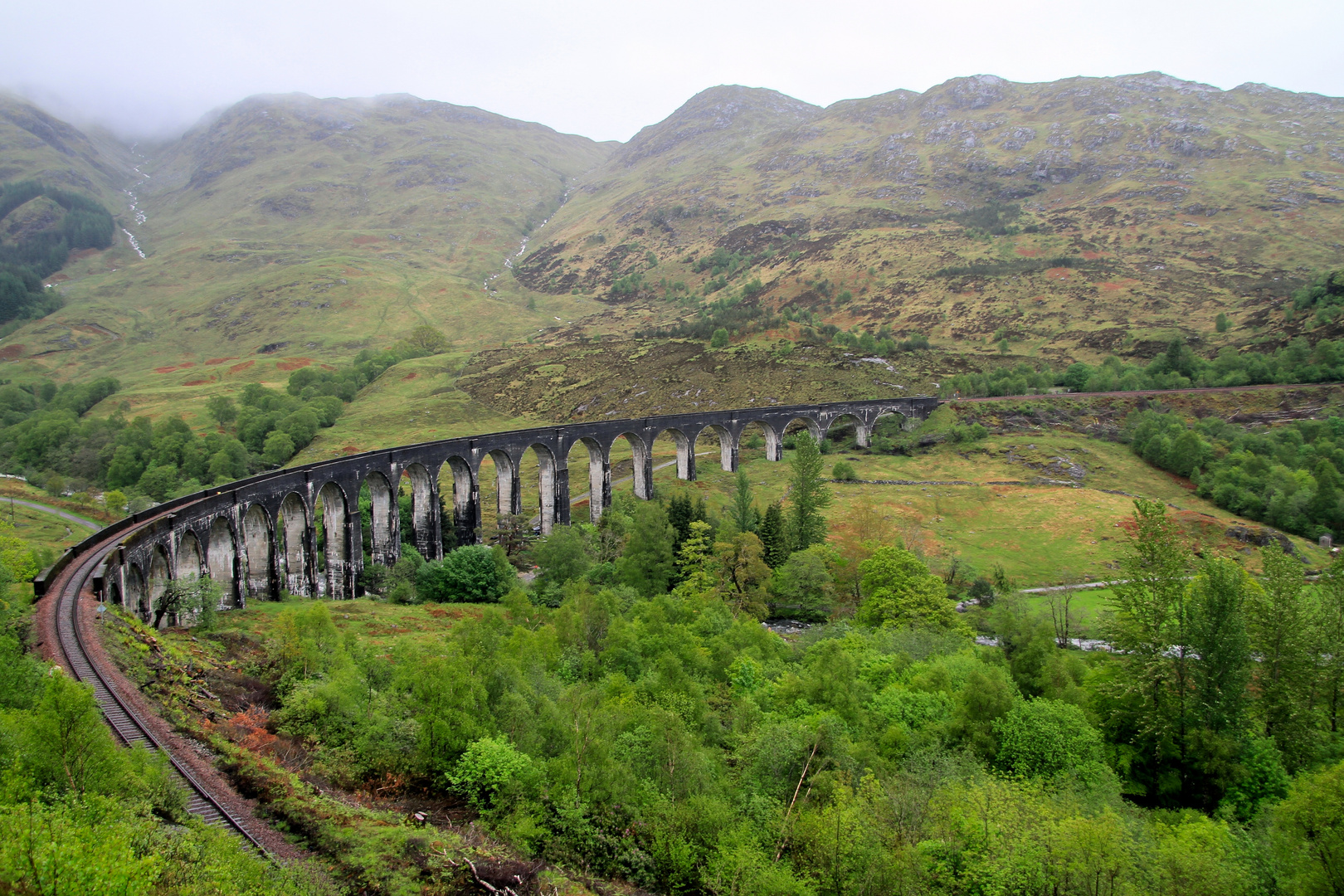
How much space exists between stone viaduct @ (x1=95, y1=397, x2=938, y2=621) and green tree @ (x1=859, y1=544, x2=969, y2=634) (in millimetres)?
34492

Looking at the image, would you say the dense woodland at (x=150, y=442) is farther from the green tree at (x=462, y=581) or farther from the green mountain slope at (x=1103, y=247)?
the green mountain slope at (x=1103, y=247)

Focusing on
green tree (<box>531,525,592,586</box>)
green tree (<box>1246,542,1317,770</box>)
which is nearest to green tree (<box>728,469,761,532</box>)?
green tree (<box>531,525,592,586</box>)

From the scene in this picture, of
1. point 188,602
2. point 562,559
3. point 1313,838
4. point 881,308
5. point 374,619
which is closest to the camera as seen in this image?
point 1313,838

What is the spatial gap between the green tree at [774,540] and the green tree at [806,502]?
2.71m

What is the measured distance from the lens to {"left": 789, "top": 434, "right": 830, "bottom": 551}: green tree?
5609 cm

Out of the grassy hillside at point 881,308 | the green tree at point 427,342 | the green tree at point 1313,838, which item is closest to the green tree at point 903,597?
the green tree at point 1313,838

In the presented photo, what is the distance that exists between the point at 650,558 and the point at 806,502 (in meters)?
14.7

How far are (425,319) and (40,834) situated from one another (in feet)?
619

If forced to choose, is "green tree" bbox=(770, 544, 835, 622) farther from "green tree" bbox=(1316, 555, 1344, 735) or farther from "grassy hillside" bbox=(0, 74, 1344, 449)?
"grassy hillside" bbox=(0, 74, 1344, 449)

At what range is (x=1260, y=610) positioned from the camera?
90.7ft

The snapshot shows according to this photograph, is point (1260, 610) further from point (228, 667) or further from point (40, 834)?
point (228, 667)

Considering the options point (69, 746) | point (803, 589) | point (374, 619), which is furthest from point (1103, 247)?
point (69, 746)

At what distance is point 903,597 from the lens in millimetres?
42625

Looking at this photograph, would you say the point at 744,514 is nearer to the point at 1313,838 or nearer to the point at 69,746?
the point at 1313,838
